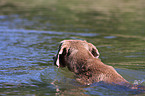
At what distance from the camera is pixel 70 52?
7285 mm

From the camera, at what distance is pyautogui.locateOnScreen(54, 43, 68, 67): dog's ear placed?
718 centimetres

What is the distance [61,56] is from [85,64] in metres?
0.89

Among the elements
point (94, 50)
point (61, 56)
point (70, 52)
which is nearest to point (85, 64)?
point (70, 52)

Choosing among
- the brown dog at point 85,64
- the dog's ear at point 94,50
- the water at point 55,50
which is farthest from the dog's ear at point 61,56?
the dog's ear at point 94,50

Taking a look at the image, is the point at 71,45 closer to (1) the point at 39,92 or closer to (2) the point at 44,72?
(1) the point at 39,92

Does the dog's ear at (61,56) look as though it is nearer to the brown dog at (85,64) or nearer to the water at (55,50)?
the brown dog at (85,64)

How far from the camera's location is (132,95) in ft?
20.1

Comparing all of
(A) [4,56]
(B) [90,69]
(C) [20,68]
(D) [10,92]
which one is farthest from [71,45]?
(A) [4,56]

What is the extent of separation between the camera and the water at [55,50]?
7309 millimetres

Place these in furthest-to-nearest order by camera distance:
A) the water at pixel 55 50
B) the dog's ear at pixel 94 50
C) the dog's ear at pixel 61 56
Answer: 1. the dog's ear at pixel 94 50
2. the water at pixel 55 50
3. the dog's ear at pixel 61 56

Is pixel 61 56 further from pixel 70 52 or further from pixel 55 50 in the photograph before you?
pixel 55 50

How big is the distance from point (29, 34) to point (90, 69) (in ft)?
31.2

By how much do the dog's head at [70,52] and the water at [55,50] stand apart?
57 centimetres

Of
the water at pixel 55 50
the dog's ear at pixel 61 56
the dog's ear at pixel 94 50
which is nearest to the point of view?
the dog's ear at pixel 61 56
